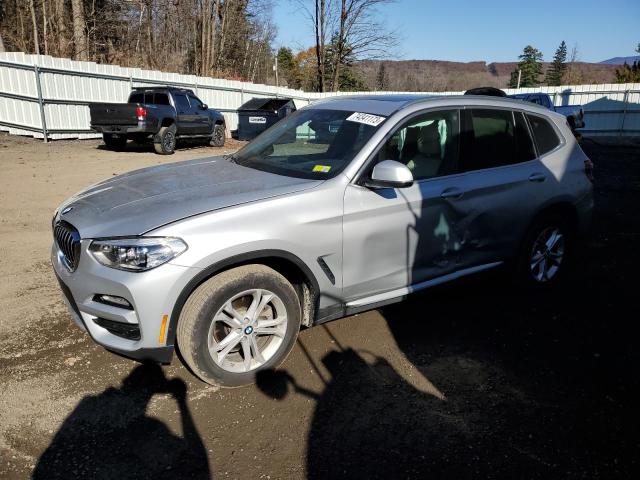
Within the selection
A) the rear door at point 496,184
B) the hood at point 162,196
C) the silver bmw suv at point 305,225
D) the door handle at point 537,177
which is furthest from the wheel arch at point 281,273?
the door handle at point 537,177

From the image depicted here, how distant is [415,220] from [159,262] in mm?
1828

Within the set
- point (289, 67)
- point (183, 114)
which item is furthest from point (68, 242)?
point (289, 67)

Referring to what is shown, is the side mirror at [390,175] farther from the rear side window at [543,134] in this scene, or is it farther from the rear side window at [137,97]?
the rear side window at [137,97]

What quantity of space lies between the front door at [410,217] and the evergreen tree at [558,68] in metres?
84.1

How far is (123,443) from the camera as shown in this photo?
2.58 meters

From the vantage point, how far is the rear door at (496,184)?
3.96 m

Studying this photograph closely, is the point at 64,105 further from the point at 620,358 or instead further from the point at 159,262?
the point at 620,358

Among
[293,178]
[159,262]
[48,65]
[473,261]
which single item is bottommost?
[473,261]

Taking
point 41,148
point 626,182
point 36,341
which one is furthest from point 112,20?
point 36,341

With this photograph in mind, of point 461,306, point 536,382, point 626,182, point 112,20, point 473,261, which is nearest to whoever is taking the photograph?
point 536,382

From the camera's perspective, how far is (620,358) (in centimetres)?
360

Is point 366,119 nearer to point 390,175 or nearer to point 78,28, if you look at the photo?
point 390,175

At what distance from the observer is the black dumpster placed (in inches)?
701

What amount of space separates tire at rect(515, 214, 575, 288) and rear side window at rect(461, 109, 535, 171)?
691mm
